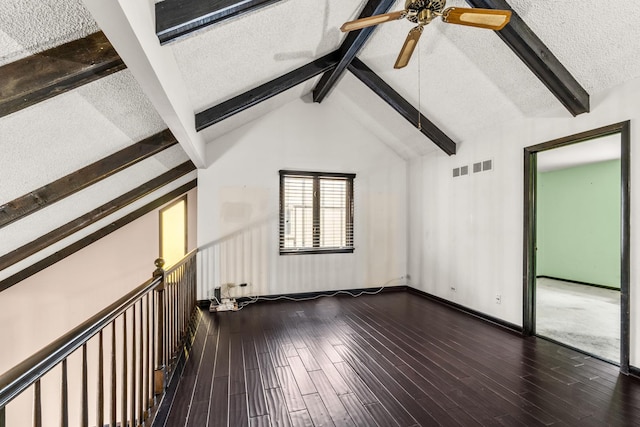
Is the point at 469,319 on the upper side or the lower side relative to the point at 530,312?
lower

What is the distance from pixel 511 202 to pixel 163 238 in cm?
500

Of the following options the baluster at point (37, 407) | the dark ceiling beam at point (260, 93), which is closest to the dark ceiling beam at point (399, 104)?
the dark ceiling beam at point (260, 93)

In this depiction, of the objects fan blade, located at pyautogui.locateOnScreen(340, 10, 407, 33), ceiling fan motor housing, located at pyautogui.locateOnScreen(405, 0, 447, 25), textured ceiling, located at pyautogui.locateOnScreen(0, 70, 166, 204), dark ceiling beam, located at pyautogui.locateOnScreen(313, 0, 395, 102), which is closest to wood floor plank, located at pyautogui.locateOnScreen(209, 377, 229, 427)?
textured ceiling, located at pyautogui.locateOnScreen(0, 70, 166, 204)

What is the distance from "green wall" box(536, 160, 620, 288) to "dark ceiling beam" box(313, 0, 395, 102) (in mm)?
5712

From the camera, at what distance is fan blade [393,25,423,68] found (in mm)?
2357

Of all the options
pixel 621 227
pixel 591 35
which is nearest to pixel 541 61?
pixel 591 35

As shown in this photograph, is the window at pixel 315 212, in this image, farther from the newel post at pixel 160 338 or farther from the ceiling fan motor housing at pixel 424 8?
the ceiling fan motor housing at pixel 424 8

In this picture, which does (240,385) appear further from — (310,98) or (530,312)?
(310,98)

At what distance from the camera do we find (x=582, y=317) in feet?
14.1

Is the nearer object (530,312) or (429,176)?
(530,312)

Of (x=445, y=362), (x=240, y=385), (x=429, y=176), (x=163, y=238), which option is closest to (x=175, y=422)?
(x=240, y=385)

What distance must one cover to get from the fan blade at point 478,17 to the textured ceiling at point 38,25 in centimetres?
206

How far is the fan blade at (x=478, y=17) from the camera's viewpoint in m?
1.90

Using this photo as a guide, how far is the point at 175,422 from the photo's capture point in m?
2.08
